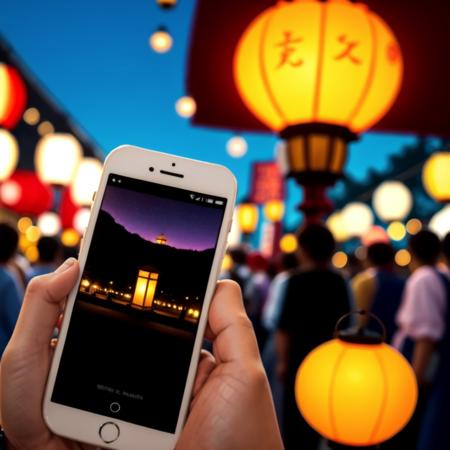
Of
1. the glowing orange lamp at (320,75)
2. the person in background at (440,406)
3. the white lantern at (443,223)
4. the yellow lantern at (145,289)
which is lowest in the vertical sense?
the person in background at (440,406)

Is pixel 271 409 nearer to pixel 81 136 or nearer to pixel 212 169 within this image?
pixel 212 169

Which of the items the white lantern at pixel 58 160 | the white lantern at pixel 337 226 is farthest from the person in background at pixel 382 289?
the white lantern at pixel 337 226

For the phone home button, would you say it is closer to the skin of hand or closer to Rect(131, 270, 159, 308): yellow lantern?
the skin of hand

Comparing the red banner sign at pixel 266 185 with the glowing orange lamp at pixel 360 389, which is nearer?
the glowing orange lamp at pixel 360 389

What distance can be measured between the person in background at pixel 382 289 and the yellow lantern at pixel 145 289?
10.4ft

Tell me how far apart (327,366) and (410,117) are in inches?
183

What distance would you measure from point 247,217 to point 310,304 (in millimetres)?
9949

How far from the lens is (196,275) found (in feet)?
3.94

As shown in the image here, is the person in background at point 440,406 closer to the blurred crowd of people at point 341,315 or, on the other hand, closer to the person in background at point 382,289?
the blurred crowd of people at point 341,315

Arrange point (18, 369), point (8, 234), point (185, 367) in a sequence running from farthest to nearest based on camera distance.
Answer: point (8, 234) < point (185, 367) < point (18, 369)

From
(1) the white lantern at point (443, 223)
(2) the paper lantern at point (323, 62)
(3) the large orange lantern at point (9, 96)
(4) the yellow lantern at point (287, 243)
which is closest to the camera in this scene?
(2) the paper lantern at point (323, 62)

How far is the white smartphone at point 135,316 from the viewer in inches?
43.8

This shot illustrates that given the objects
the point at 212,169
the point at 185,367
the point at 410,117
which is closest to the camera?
the point at 185,367

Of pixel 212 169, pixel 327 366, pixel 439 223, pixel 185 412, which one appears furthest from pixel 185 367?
pixel 439 223
